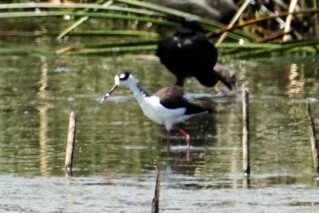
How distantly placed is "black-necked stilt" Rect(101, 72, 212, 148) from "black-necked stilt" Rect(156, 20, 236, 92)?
2.51 meters

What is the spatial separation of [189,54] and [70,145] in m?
4.83

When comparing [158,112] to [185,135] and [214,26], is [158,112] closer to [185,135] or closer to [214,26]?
[185,135]

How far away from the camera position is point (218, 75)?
15.0m

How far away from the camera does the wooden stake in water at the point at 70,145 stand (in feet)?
32.8

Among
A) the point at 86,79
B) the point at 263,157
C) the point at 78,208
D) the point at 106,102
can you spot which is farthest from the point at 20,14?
the point at 78,208

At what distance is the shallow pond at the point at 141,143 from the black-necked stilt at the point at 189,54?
256 millimetres

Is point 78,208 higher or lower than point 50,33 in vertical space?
lower

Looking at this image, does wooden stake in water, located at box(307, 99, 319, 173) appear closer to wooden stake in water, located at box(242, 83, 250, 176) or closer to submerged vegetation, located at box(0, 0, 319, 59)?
wooden stake in water, located at box(242, 83, 250, 176)

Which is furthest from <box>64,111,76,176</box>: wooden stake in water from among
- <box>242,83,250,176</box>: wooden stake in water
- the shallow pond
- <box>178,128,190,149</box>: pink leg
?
<box>178,128,190,149</box>: pink leg

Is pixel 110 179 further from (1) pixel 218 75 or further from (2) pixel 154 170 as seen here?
(1) pixel 218 75

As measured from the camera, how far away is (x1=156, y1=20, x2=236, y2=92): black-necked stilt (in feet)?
48.2

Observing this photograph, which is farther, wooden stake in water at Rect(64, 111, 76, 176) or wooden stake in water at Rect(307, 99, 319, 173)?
wooden stake in water at Rect(64, 111, 76, 176)

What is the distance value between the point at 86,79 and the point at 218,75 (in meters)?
1.72

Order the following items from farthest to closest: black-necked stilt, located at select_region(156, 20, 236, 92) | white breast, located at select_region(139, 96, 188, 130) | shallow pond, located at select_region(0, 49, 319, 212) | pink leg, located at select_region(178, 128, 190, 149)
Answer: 1. black-necked stilt, located at select_region(156, 20, 236, 92)
2. white breast, located at select_region(139, 96, 188, 130)
3. pink leg, located at select_region(178, 128, 190, 149)
4. shallow pond, located at select_region(0, 49, 319, 212)
